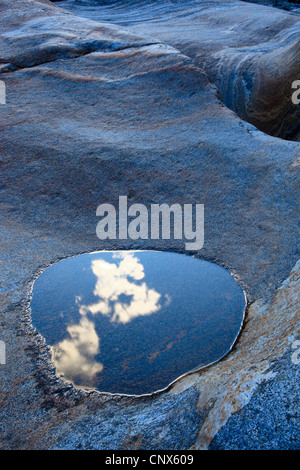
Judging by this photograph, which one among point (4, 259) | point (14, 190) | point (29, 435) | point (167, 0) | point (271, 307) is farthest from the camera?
point (167, 0)

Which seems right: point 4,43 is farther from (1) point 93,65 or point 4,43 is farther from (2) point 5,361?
(2) point 5,361

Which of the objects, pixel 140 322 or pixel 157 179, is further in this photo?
pixel 157 179

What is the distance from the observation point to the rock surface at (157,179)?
182 centimetres

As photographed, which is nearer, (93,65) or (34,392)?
(34,392)

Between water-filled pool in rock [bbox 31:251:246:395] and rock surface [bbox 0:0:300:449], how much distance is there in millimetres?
103

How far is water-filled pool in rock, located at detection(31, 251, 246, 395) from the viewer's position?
229 cm

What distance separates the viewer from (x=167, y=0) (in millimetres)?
9031

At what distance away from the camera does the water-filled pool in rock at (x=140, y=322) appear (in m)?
2.29

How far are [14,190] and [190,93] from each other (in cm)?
266

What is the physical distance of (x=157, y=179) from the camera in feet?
13.9

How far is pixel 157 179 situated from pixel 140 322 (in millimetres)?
2007

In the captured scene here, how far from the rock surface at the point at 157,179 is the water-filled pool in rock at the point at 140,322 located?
0.34 ft

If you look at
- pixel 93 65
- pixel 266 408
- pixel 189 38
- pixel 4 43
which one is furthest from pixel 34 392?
pixel 189 38

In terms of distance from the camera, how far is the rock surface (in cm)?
182
